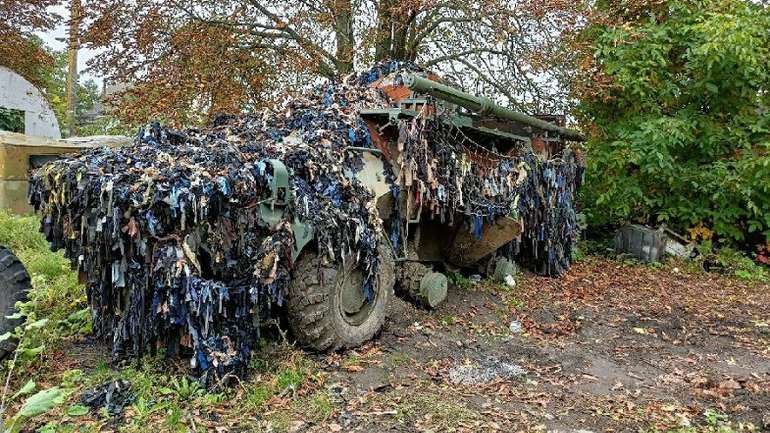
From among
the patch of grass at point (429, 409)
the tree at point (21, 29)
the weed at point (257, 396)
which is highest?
the tree at point (21, 29)

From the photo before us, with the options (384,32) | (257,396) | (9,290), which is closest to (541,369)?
(257,396)

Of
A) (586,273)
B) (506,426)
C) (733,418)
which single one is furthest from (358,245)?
(586,273)

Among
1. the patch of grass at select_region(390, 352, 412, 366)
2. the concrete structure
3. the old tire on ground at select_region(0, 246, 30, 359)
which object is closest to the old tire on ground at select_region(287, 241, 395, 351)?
the patch of grass at select_region(390, 352, 412, 366)

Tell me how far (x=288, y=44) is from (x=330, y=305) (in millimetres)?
5925

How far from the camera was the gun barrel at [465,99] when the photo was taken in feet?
19.8

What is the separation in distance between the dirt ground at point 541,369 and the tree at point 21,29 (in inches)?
581

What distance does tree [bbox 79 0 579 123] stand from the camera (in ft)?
29.4

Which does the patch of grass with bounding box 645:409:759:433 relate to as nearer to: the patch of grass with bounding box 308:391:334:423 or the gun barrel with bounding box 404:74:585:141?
the patch of grass with bounding box 308:391:334:423

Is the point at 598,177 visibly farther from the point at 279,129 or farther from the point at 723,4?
the point at 279,129

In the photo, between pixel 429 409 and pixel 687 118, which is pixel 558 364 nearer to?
pixel 429 409

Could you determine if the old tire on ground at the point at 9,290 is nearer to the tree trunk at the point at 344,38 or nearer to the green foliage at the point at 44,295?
the green foliage at the point at 44,295

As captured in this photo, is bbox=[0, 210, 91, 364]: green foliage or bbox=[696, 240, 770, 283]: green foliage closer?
bbox=[0, 210, 91, 364]: green foliage

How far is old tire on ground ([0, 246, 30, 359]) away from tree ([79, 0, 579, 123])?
456 centimetres

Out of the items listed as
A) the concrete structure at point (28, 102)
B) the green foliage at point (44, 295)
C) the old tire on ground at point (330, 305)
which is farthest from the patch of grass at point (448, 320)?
the concrete structure at point (28, 102)
